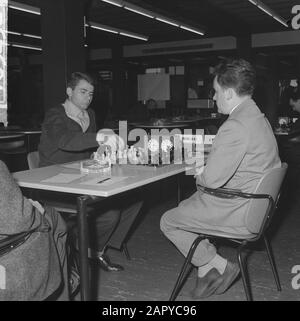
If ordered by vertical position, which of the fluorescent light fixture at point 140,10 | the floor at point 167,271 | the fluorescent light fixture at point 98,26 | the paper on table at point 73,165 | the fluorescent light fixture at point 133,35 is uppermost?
the fluorescent light fixture at point 133,35

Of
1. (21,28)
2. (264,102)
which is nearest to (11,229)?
(21,28)

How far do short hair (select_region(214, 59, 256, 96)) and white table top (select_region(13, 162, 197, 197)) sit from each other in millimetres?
602

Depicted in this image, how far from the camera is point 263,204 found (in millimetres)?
2080

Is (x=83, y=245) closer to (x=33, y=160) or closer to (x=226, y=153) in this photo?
Answer: (x=226, y=153)

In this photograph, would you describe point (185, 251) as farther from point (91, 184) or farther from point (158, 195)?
point (158, 195)

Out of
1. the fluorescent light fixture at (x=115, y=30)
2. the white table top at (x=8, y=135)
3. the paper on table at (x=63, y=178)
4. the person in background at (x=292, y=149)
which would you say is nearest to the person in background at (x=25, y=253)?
the paper on table at (x=63, y=178)

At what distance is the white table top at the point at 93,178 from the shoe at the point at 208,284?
26.0 inches

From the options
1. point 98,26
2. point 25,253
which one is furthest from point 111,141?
point 98,26

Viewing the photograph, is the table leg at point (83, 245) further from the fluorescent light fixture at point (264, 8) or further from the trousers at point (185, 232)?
the fluorescent light fixture at point (264, 8)

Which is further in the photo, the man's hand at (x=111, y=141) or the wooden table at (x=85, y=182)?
the man's hand at (x=111, y=141)

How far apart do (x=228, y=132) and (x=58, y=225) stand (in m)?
0.97

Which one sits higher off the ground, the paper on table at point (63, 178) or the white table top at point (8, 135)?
the white table top at point (8, 135)

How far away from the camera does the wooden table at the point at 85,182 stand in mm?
1969

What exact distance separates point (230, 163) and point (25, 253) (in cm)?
109
